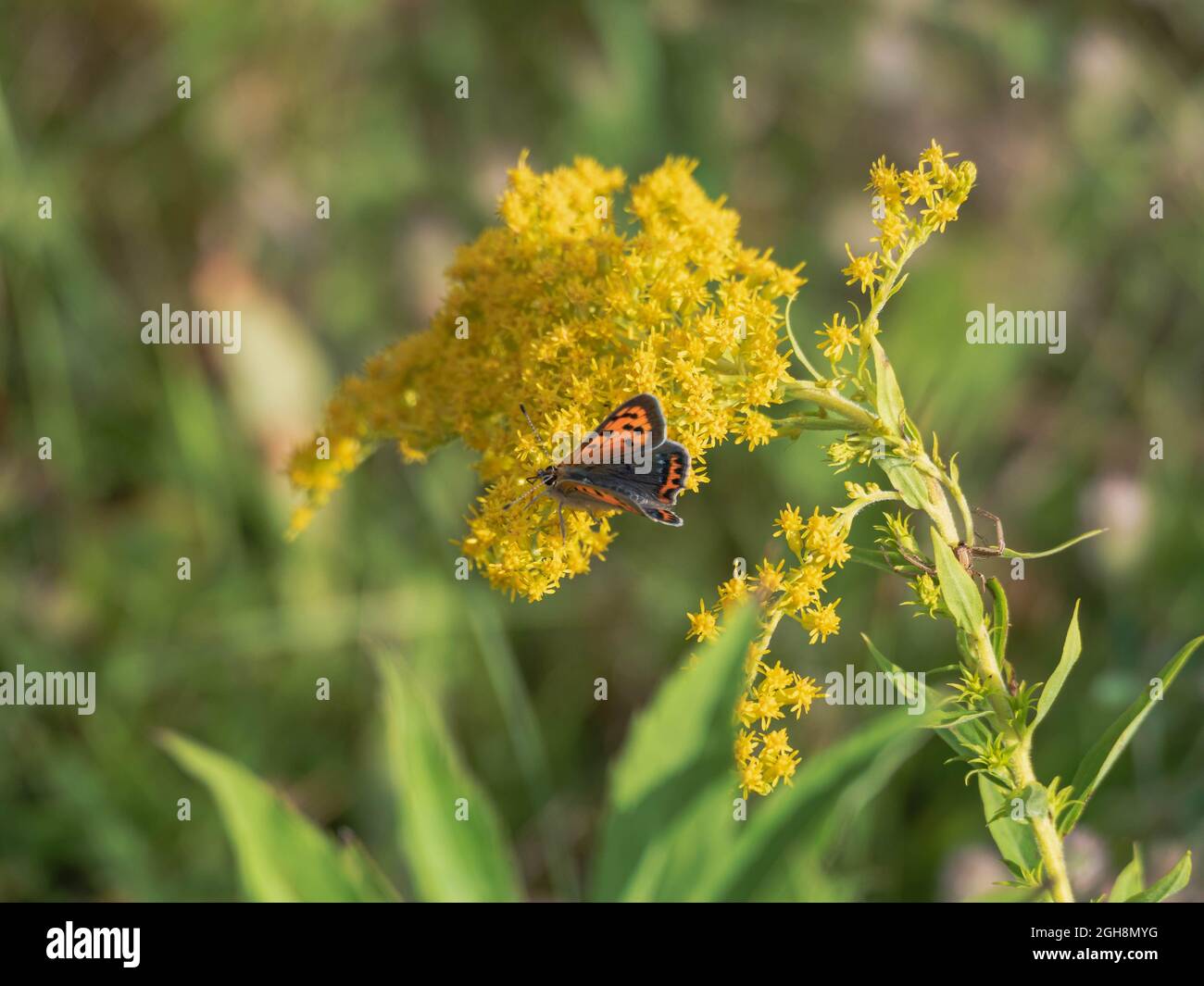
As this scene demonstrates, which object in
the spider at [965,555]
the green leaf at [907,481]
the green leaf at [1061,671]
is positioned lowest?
the green leaf at [1061,671]

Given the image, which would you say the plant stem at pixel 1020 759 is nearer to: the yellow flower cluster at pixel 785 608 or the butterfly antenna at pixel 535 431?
the yellow flower cluster at pixel 785 608

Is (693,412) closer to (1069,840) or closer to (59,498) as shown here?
(1069,840)

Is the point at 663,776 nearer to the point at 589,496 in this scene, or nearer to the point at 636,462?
the point at 589,496

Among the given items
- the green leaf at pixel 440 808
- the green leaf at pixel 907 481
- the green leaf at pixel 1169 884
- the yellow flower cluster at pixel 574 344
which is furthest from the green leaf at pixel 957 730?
the green leaf at pixel 440 808

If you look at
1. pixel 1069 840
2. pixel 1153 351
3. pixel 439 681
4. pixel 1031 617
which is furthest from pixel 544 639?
pixel 1153 351

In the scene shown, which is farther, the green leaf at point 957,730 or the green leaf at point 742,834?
the green leaf at point 742,834

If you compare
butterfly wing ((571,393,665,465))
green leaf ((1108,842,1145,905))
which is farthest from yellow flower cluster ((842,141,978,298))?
green leaf ((1108,842,1145,905))
